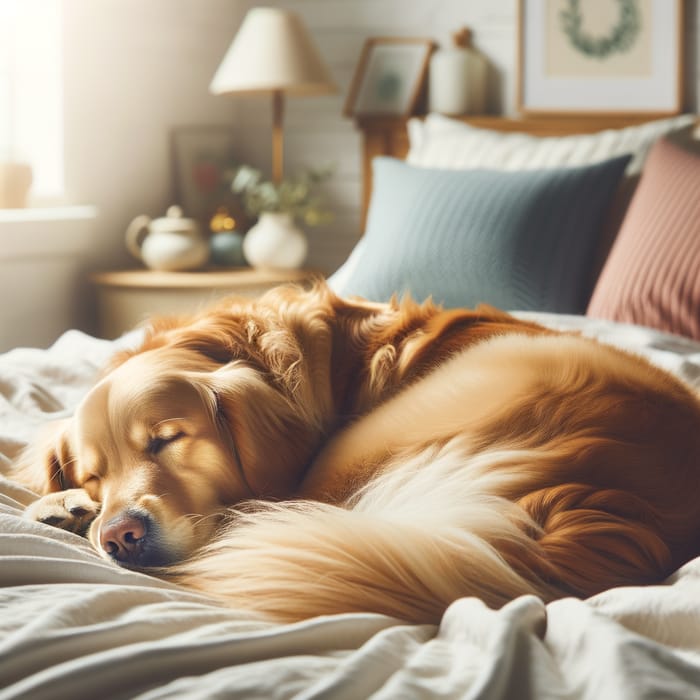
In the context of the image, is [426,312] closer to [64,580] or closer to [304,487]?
[304,487]

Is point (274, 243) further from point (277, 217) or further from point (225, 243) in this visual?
point (225, 243)

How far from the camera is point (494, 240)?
7.15 ft

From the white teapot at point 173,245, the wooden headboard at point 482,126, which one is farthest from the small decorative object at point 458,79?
the white teapot at point 173,245

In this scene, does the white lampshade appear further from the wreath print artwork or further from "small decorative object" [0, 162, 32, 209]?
the wreath print artwork

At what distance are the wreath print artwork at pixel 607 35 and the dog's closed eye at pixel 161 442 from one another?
8.44 ft

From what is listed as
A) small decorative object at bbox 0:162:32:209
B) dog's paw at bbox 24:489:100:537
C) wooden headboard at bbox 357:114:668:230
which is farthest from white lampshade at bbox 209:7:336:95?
dog's paw at bbox 24:489:100:537

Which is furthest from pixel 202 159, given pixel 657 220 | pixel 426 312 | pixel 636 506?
pixel 636 506

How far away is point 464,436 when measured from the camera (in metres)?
1.08

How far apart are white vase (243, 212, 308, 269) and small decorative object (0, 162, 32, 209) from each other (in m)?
0.71

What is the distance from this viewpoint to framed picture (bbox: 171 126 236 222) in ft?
12.3

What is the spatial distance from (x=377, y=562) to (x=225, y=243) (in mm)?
2710

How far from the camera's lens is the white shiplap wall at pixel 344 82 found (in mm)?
3498

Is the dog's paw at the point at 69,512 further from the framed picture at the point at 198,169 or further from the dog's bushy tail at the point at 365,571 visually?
the framed picture at the point at 198,169

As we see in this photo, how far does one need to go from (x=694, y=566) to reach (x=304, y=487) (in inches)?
16.6
